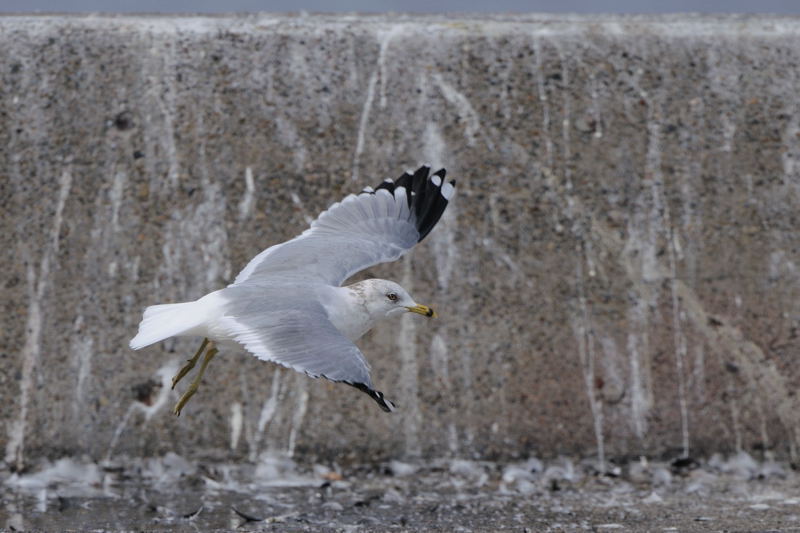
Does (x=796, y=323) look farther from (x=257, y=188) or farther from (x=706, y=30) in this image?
(x=257, y=188)

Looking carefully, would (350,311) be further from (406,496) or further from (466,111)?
(466,111)

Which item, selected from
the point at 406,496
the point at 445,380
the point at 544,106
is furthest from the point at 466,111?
the point at 406,496

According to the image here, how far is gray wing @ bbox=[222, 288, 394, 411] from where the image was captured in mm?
2549

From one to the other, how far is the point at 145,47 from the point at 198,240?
861 mm

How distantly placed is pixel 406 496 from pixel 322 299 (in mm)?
1077

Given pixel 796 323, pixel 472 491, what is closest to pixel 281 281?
pixel 472 491

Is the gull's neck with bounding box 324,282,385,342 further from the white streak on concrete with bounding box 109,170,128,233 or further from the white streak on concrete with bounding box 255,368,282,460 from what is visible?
the white streak on concrete with bounding box 109,170,128,233

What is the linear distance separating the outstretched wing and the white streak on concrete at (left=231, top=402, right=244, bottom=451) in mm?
967

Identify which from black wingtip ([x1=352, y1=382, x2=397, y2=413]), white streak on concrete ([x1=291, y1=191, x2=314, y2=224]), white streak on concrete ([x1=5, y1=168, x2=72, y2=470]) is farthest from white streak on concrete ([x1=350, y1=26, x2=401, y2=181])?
black wingtip ([x1=352, y1=382, x2=397, y2=413])

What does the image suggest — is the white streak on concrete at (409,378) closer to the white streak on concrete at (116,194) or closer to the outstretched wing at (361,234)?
the outstretched wing at (361,234)

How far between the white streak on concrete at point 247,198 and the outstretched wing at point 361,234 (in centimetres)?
75

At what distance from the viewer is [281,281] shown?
→ 3223 mm

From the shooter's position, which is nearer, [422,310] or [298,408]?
[422,310]

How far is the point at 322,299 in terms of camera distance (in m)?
3.11
